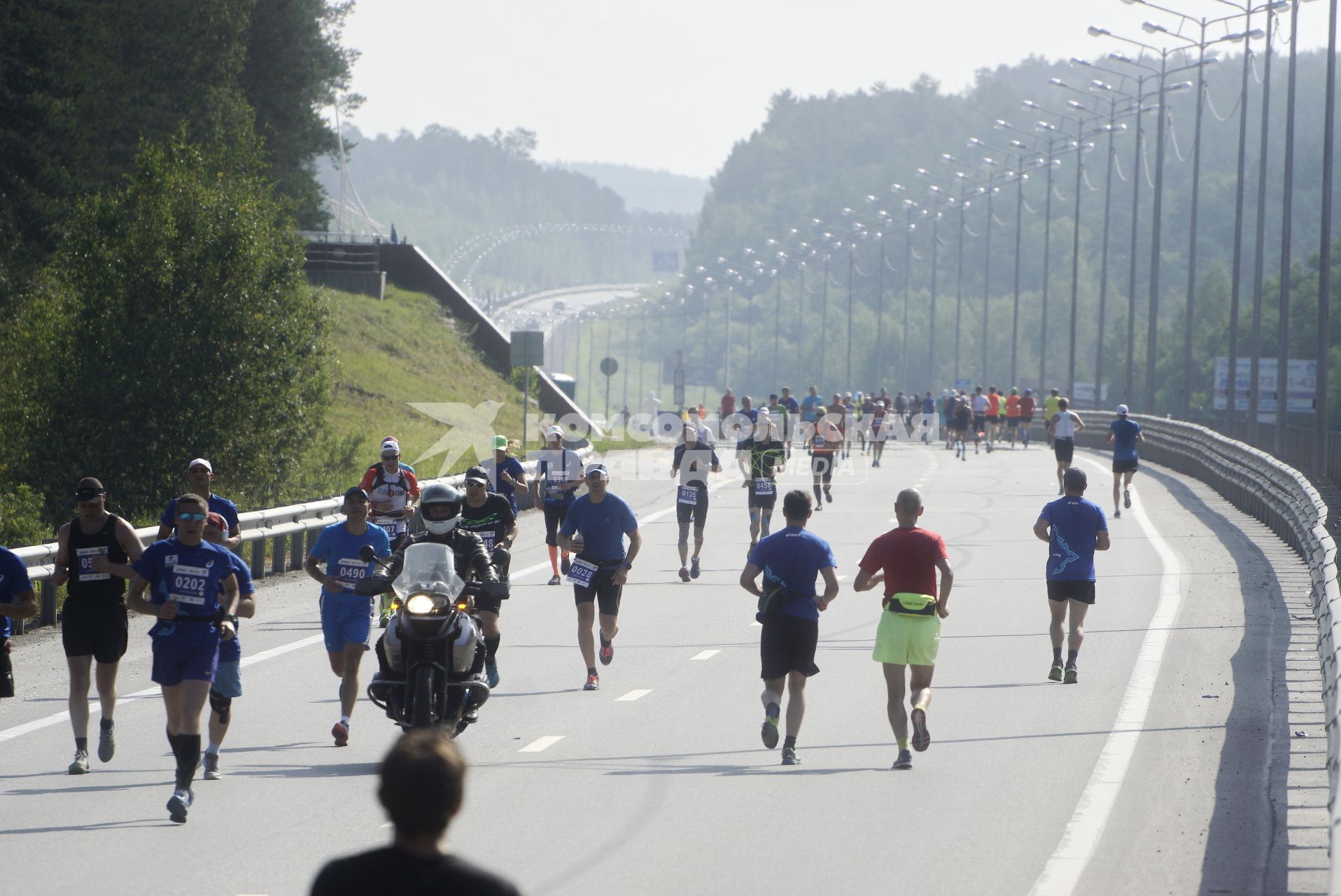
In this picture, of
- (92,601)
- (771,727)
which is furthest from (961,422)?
(92,601)

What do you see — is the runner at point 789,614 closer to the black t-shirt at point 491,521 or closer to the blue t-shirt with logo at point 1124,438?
the black t-shirt at point 491,521

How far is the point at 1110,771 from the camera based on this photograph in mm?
10719

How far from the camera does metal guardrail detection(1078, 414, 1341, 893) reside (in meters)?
9.50

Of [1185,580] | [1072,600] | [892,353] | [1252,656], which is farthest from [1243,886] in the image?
[892,353]

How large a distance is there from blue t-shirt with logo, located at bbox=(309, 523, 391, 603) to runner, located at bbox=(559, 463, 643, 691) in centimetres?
257

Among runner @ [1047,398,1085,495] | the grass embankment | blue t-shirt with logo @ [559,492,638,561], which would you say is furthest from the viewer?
the grass embankment

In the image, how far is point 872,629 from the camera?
57.8ft

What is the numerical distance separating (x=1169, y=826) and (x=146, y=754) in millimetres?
5835

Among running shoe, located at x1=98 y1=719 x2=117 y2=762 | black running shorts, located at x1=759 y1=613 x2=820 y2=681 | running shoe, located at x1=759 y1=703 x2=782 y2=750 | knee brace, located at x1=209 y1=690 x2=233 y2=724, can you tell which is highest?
black running shorts, located at x1=759 y1=613 x2=820 y2=681

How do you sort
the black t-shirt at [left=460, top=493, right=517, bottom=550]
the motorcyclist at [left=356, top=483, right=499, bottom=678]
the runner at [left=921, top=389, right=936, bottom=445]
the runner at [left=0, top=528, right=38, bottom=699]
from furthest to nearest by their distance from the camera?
the runner at [left=921, top=389, right=936, bottom=445] → the black t-shirt at [left=460, top=493, right=517, bottom=550] → the motorcyclist at [left=356, top=483, right=499, bottom=678] → the runner at [left=0, top=528, right=38, bottom=699]

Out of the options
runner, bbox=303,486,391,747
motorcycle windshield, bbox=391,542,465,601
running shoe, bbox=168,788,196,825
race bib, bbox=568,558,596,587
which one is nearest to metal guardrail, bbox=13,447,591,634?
race bib, bbox=568,558,596,587

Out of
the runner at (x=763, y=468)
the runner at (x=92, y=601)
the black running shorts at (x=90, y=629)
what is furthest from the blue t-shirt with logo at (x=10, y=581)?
the runner at (x=763, y=468)

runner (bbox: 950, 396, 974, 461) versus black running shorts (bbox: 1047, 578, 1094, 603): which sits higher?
runner (bbox: 950, 396, 974, 461)

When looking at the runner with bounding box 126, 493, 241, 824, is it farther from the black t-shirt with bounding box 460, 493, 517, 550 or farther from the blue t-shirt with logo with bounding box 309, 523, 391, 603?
the black t-shirt with bounding box 460, 493, 517, 550
